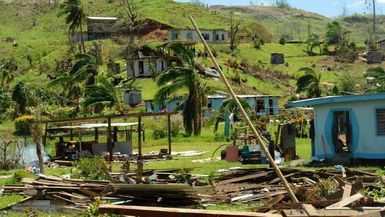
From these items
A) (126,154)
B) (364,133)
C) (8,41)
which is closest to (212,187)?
(364,133)

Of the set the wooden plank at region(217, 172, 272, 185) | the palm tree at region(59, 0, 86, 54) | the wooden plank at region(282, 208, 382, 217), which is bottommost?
the wooden plank at region(217, 172, 272, 185)

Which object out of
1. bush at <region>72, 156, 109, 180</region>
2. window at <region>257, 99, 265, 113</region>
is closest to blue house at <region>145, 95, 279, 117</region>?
window at <region>257, 99, 265, 113</region>

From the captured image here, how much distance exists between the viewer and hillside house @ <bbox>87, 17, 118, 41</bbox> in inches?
3597

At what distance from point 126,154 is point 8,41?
241ft

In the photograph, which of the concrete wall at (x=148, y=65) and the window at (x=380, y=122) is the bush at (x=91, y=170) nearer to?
the window at (x=380, y=122)

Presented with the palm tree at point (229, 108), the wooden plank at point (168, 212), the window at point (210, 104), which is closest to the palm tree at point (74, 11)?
the window at point (210, 104)

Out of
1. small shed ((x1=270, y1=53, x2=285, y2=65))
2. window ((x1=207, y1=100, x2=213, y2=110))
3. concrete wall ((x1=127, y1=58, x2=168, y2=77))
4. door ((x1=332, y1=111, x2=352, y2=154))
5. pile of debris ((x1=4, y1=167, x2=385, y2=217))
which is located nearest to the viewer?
pile of debris ((x1=4, y1=167, x2=385, y2=217))

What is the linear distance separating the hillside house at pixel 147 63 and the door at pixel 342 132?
38275 mm

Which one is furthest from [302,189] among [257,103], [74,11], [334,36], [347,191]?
[334,36]

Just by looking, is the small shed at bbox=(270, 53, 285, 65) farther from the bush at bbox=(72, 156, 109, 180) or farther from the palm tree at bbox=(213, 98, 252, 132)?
the bush at bbox=(72, 156, 109, 180)

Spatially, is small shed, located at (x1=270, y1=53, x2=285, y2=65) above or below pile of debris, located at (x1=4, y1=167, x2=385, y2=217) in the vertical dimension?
above

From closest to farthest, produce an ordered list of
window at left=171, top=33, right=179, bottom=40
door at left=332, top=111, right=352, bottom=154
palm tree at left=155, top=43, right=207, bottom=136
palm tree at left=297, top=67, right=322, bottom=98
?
door at left=332, top=111, right=352, bottom=154 < palm tree at left=155, top=43, right=207, bottom=136 < palm tree at left=297, top=67, right=322, bottom=98 < window at left=171, top=33, right=179, bottom=40

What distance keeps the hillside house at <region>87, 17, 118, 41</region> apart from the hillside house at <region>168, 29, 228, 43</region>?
10979 mm

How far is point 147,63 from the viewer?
62562mm
